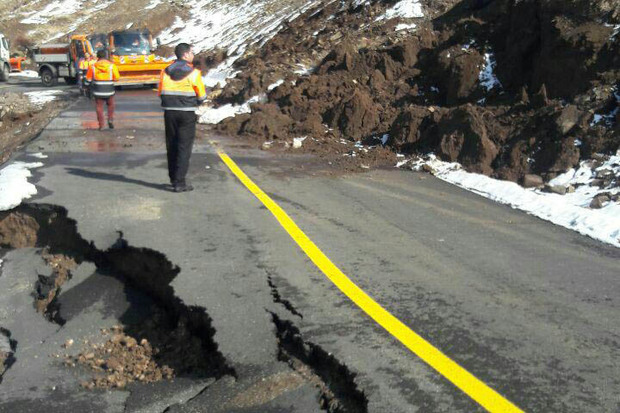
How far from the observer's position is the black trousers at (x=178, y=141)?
8.94 metres

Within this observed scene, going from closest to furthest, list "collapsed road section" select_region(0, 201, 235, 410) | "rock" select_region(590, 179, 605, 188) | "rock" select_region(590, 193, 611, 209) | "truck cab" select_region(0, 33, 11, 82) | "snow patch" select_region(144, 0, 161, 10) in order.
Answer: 1. "collapsed road section" select_region(0, 201, 235, 410)
2. "rock" select_region(590, 193, 611, 209)
3. "rock" select_region(590, 179, 605, 188)
4. "truck cab" select_region(0, 33, 11, 82)
5. "snow patch" select_region(144, 0, 161, 10)

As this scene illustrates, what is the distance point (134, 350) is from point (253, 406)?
5.16 ft

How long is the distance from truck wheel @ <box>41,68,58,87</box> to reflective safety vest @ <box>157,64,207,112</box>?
28419mm

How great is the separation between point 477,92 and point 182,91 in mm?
7005

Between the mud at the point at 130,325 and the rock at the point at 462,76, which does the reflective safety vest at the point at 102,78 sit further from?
the mud at the point at 130,325

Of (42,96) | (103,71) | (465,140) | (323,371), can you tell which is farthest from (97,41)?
(323,371)

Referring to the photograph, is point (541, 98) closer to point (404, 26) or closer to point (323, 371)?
point (323, 371)

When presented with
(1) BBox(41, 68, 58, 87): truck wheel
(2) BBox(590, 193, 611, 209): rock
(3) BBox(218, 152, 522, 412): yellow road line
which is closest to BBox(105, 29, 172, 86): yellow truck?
(1) BBox(41, 68, 58, 87): truck wheel

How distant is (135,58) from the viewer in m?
26.8

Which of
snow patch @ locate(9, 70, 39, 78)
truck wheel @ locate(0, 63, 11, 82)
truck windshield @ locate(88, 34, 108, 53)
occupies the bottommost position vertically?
snow patch @ locate(9, 70, 39, 78)

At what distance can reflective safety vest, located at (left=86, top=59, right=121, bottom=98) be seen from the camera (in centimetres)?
1502

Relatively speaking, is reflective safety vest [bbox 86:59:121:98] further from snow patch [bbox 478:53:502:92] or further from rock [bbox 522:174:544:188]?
rock [bbox 522:174:544:188]

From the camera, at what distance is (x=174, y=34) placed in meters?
45.6

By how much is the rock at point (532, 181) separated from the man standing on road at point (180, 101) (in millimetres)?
4604
